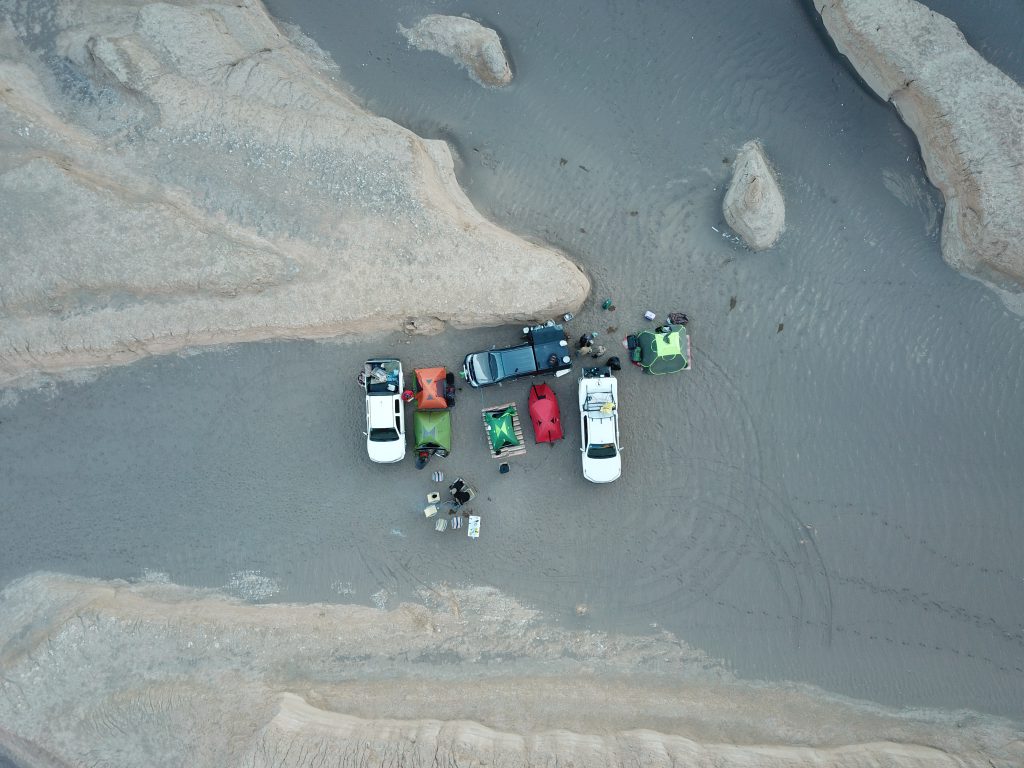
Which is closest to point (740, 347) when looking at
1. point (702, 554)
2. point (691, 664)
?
point (702, 554)

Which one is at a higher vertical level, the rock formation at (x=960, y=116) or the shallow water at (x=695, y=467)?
the rock formation at (x=960, y=116)

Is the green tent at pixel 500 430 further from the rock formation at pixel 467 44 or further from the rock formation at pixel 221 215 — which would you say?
the rock formation at pixel 467 44

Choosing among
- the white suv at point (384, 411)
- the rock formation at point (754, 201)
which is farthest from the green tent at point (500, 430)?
the rock formation at point (754, 201)

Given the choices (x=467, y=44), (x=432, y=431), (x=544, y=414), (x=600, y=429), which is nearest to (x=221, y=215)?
(x=432, y=431)

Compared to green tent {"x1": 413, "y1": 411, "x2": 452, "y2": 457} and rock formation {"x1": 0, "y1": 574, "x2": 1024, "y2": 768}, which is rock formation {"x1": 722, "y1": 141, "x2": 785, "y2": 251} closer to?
green tent {"x1": 413, "y1": 411, "x2": 452, "y2": 457}

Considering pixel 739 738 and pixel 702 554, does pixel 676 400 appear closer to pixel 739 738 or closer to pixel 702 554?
pixel 702 554

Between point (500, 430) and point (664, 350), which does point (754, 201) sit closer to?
point (664, 350)

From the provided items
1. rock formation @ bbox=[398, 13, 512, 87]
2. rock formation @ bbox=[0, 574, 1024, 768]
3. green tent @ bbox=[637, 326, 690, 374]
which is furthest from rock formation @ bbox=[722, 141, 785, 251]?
Result: rock formation @ bbox=[0, 574, 1024, 768]
